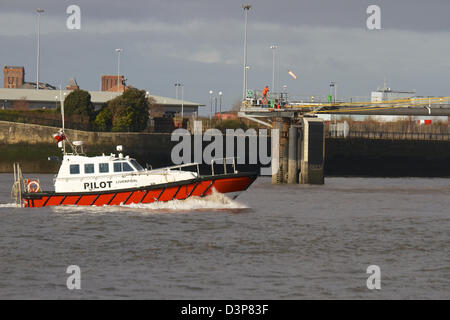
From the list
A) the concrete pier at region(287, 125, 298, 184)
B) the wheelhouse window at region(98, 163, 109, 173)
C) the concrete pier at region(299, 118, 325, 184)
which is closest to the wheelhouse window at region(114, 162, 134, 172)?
the wheelhouse window at region(98, 163, 109, 173)

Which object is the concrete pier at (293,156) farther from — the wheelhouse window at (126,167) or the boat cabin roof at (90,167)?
the boat cabin roof at (90,167)

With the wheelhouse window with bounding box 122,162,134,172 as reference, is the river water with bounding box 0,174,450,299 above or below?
below

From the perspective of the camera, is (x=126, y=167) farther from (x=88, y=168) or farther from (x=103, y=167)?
(x=88, y=168)

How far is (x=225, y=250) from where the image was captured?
26719 mm

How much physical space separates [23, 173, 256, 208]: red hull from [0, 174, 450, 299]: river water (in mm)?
392

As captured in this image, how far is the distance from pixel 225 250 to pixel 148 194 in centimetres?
962

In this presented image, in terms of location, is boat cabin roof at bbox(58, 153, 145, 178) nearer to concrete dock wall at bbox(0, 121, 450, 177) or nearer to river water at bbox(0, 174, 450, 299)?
river water at bbox(0, 174, 450, 299)

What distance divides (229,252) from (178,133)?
164 feet

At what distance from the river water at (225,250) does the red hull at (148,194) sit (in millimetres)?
392

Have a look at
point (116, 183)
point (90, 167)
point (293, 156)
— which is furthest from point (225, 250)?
point (293, 156)

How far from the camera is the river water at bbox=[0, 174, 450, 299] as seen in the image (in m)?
20.6

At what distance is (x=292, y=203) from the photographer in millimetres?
44031

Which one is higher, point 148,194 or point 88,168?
point 88,168
